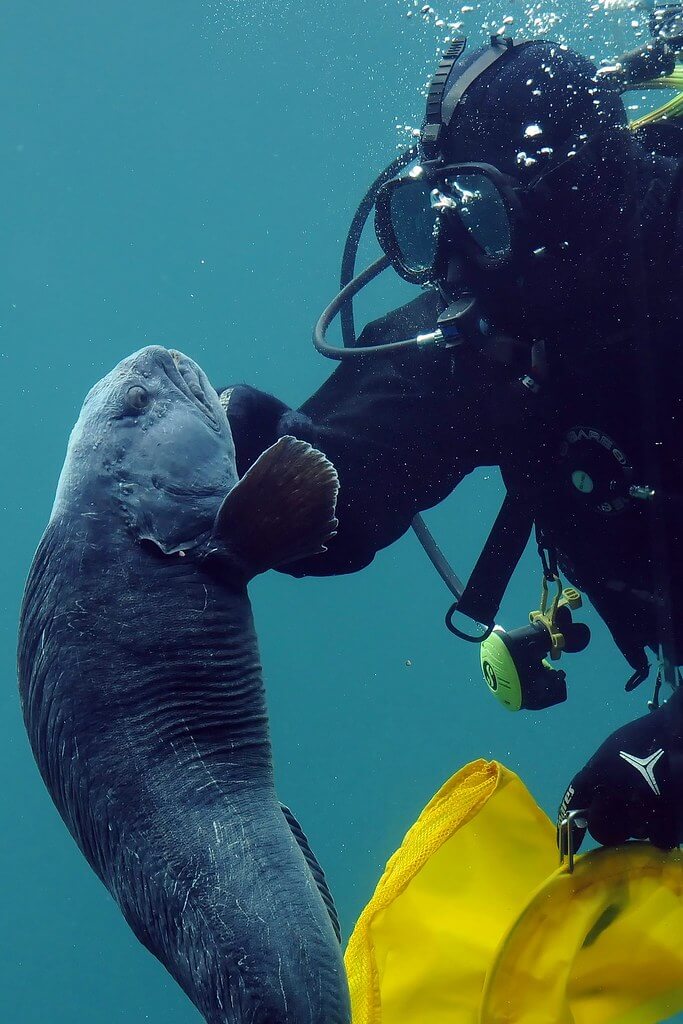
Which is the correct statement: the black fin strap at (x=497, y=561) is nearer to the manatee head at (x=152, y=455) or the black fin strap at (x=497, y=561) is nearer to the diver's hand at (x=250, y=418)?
the diver's hand at (x=250, y=418)

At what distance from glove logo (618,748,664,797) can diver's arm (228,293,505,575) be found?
1.02 m

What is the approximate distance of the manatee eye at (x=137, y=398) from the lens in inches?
68.0

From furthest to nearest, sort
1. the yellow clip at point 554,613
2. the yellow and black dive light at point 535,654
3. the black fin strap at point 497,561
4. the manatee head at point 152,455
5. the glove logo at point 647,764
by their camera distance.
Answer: the yellow clip at point 554,613
the yellow and black dive light at point 535,654
the black fin strap at point 497,561
the glove logo at point 647,764
the manatee head at point 152,455

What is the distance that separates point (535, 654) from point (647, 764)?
37.4 inches

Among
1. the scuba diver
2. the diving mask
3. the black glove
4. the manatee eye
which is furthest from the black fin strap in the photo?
the manatee eye

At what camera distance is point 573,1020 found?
6.73 ft

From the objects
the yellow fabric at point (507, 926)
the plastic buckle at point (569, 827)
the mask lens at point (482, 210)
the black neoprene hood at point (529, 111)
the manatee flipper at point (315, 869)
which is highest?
the black neoprene hood at point (529, 111)

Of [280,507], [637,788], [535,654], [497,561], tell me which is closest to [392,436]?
[497,561]

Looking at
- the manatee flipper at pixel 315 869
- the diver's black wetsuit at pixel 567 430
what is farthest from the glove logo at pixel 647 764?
the manatee flipper at pixel 315 869

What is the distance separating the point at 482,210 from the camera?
239 centimetres

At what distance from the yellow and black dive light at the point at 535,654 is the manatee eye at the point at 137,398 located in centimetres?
184

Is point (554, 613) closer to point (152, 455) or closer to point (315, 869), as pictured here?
point (315, 869)

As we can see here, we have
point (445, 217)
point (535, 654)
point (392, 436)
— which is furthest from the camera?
point (535, 654)

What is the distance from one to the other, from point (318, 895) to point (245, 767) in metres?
0.28
